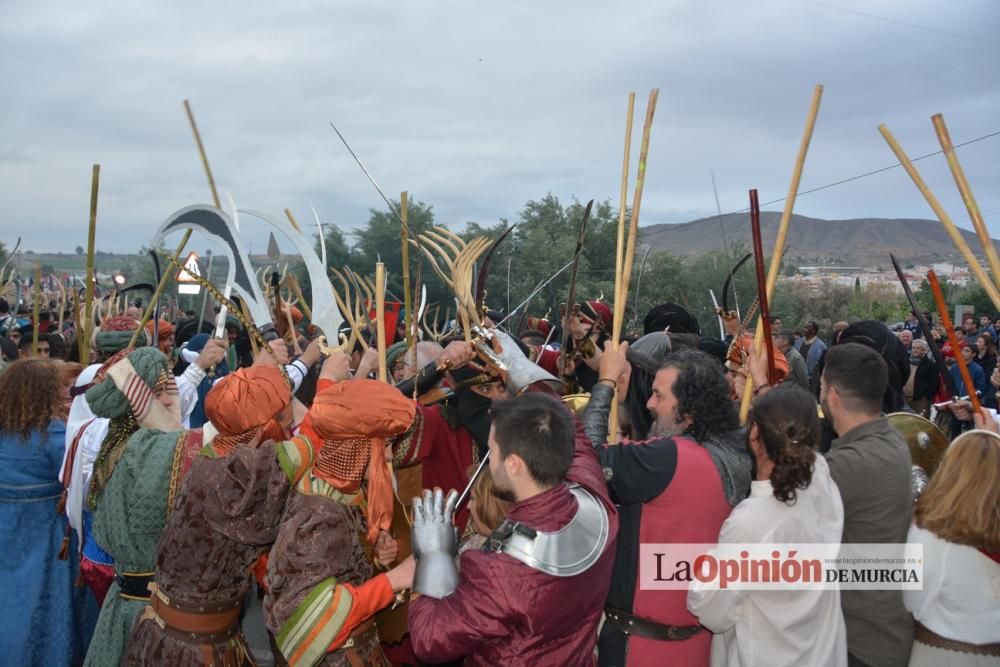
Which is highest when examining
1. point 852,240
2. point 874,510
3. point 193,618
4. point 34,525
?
point 852,240

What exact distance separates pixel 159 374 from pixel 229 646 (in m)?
1.19

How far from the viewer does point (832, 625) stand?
2615mm

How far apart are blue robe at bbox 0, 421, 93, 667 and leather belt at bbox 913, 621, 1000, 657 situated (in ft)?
12.5

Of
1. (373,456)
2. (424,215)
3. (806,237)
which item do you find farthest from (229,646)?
(806,237)

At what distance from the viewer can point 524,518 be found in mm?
2193

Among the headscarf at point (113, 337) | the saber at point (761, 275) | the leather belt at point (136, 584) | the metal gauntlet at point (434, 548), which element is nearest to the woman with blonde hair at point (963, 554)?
the saber at point (761, 275)

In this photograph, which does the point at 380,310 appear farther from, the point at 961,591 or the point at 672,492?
the point at 961,591

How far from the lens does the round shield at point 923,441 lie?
347 centimetres

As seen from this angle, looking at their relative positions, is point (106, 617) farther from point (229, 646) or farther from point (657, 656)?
point (657, 656)

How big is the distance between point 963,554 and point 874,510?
0.30m

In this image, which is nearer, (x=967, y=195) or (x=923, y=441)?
(x=967, y=195)

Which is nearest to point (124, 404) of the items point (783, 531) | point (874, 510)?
point (783, 531)

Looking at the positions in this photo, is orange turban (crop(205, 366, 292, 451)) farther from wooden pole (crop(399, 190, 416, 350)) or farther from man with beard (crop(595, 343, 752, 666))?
man with beard (crop(595, 343, 752, 666))

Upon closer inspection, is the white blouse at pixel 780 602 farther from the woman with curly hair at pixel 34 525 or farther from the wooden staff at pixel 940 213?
the woman with curly hair at pixel 34 525
